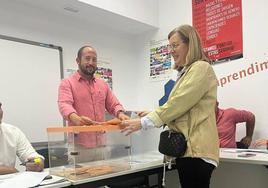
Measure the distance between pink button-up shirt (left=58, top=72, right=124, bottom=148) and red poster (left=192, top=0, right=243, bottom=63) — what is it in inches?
58.6

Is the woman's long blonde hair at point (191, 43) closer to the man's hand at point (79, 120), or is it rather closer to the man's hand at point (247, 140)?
the man's hand at point (79, 120)

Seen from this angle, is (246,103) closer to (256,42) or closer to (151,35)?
(256,42)

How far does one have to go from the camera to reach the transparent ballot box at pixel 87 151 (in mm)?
1633

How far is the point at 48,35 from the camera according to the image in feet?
11.0

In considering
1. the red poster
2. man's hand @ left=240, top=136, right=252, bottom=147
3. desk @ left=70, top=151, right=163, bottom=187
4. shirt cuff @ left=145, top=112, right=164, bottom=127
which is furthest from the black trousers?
the red poster

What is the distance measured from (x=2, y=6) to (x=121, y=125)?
6.72 feet

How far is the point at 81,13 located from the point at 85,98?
1.36 meters

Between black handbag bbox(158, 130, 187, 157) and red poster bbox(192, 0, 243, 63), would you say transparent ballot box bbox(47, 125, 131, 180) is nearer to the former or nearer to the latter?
black handbag bbox(158, 130, 187, 157)

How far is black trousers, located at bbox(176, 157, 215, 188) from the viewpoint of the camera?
1464mm

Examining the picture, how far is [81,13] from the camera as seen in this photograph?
11.3ft

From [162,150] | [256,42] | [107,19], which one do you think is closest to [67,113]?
[162,150]

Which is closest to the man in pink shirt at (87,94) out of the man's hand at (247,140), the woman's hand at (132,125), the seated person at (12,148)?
the seated person at (12,148)

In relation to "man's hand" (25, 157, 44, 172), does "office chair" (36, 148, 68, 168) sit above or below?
above

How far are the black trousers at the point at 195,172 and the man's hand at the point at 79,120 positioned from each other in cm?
61
